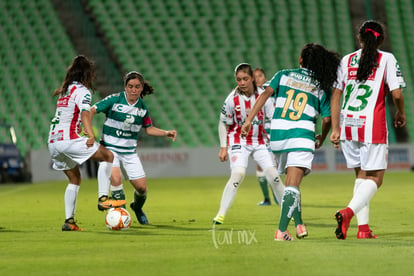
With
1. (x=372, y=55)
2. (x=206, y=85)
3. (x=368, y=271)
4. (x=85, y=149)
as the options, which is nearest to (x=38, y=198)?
(x=85, y=149)

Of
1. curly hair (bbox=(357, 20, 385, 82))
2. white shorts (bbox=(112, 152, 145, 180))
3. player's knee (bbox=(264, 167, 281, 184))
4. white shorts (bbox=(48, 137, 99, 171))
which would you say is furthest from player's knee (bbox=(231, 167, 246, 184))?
curly hair (bbox=(357, 20, 385, 82))

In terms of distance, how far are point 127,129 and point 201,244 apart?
288cm

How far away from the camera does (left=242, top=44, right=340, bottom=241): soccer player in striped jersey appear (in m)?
7.15

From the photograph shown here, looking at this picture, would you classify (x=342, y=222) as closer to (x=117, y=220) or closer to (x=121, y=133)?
(x=117, y=220)

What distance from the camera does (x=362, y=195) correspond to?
7.11 m

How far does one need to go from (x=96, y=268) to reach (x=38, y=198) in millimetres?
9860

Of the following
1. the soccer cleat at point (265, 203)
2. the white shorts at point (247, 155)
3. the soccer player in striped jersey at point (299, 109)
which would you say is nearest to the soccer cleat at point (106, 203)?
the white shorts at point (247, 155)

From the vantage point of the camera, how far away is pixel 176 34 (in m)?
28.1

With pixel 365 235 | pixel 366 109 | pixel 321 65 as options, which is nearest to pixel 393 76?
pixel 366 109

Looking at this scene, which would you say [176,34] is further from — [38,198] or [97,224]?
[97,224]

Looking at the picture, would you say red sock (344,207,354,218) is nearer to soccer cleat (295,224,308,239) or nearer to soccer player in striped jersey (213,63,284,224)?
soccer cleat (295,224,308,239)

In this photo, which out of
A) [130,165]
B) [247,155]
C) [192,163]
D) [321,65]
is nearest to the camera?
[321,65]

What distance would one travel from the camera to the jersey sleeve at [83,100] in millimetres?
8523

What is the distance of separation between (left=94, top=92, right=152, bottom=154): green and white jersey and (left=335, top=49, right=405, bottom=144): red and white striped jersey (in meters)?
3.07
